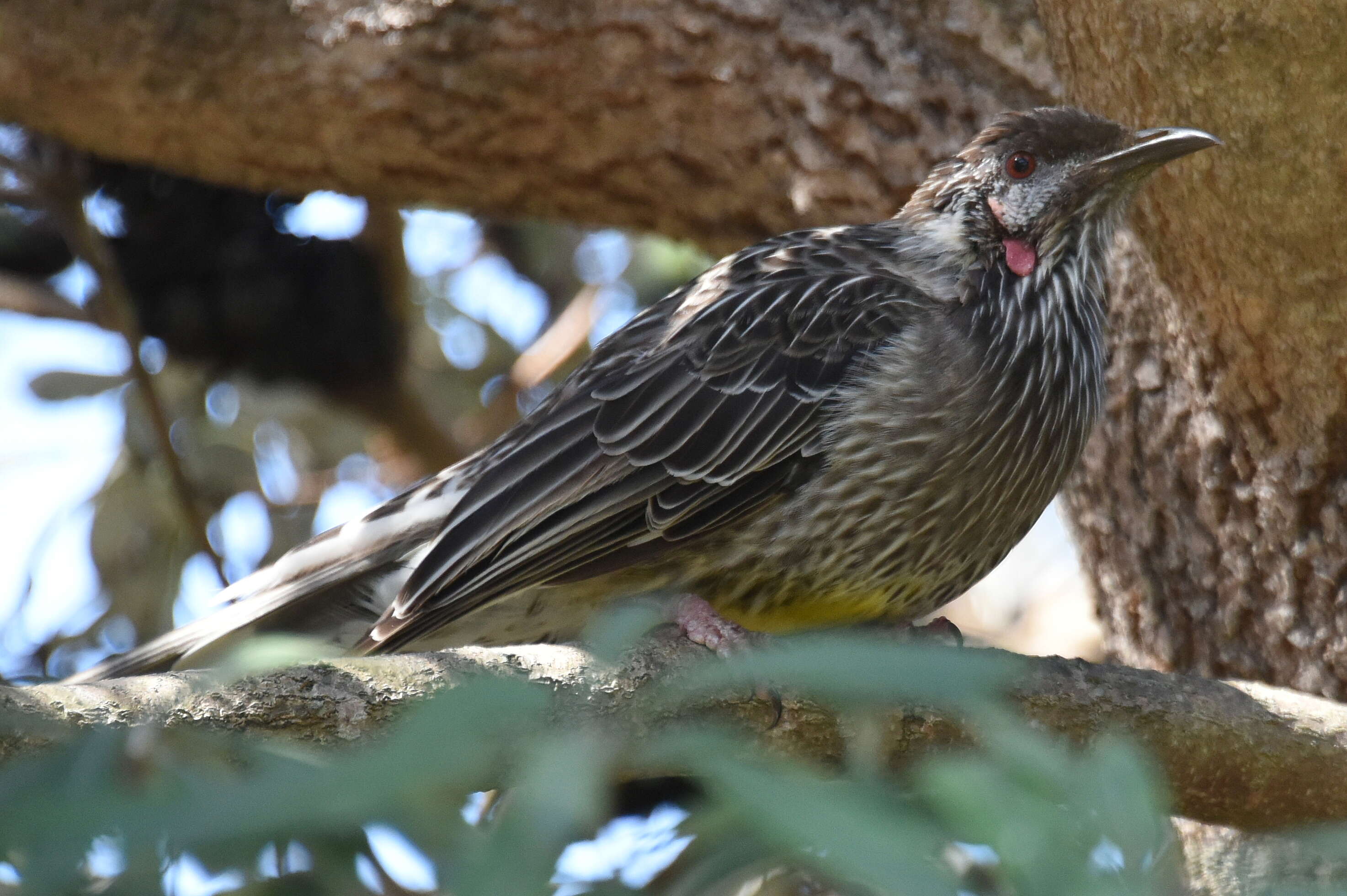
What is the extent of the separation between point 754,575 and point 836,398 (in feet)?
1.35

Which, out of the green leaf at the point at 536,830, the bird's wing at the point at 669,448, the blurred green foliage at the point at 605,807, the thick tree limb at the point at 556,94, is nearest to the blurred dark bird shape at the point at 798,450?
the bird's wing at the point at 669,448

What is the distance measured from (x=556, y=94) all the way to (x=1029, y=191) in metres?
1.39

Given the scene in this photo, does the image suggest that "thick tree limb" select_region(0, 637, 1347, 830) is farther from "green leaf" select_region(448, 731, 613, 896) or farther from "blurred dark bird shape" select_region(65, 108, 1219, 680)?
"green leaf" select_region(448, 731, 613, 896)

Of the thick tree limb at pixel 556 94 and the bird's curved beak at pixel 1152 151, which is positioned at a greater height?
the thick tree limb at pixel 556 94

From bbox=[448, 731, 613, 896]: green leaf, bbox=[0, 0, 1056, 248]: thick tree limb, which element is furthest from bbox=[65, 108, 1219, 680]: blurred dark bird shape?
bbox=[448, 731, 613, 896]: green leaf

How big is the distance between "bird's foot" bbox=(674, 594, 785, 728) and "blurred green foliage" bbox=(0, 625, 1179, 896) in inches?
54.5

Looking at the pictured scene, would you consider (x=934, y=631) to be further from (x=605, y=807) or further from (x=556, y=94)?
(x=605, y=807)

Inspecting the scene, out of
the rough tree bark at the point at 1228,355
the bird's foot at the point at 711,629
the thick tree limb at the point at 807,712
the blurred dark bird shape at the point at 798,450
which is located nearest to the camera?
the thick tree limb at the point at 807,712

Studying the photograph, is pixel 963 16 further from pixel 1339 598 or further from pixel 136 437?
pixel 136 437

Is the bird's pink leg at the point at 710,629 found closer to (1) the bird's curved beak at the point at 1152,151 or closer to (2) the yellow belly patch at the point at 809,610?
(2) the yellow belly patch at the point at 809,610

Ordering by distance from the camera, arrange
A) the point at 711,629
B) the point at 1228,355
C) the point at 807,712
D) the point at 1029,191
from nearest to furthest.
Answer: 1. the point at 807,712
2. the point at 711,629
3. the point at 1228,355
4. the point at 1029,191

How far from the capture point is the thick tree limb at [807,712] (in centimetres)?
183

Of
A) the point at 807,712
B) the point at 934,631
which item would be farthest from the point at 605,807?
the point at 934,631

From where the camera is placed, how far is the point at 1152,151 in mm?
2688
